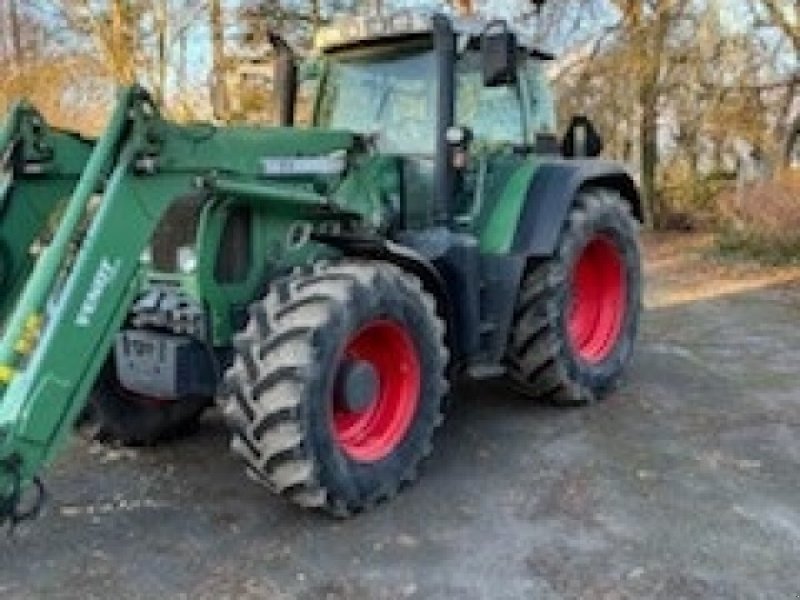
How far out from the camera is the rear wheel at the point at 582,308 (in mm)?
5785

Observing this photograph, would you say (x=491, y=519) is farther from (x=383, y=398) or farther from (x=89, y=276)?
(x=89, y=276)

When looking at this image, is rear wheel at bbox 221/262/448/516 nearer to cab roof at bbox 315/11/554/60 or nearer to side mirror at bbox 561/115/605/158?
cab roof at bbox 315/11/554/60

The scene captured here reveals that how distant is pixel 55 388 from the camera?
3703 mm

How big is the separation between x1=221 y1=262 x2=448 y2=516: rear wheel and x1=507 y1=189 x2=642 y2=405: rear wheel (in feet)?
3.49

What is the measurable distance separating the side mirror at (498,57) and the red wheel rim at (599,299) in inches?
66.0

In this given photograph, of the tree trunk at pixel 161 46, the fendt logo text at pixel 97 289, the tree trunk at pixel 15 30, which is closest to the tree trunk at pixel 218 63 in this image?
the tree trunk at pixel 161 46

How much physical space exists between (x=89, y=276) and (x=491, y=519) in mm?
1892

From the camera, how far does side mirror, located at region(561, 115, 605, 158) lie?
22.1ft

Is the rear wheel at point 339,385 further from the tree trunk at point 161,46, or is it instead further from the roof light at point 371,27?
the tree trunk at point 161,46

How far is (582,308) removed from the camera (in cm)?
664

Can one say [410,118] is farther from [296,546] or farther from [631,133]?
[631,133]

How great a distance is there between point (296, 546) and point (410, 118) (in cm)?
232

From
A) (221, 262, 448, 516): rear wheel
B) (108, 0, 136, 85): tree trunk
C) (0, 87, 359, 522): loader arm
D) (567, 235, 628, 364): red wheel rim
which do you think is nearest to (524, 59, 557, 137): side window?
(567, 235, 628, 364): red wheel rim

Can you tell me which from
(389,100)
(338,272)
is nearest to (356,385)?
(338,272)
